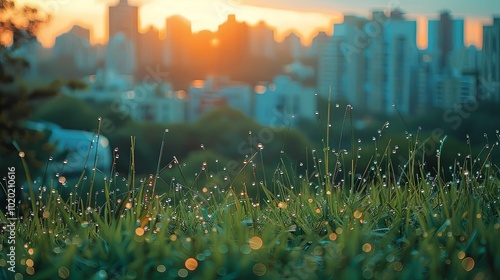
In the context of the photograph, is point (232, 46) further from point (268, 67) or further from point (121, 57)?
point (121, 57)

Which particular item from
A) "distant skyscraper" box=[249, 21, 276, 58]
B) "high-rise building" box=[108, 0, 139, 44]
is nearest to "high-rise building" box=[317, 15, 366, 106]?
"distant skyscraper" box=[249, 21, 276, 58]

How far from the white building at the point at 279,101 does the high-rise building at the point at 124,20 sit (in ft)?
9.23

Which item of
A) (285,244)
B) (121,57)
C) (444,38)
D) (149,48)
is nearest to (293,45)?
(149,48)

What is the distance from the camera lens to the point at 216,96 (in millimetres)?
14719

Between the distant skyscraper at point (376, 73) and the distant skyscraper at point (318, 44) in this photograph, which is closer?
the distant skyscraper at point (376, 73)

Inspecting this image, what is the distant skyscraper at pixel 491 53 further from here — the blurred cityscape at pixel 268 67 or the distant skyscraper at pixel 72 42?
the distant skyscraper at pixel 72 42

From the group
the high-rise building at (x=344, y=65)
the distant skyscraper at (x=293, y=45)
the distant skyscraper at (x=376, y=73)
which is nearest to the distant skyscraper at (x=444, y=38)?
the distant skyscraper at (x=376, y=73)

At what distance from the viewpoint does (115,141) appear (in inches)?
527

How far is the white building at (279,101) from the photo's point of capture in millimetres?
13797

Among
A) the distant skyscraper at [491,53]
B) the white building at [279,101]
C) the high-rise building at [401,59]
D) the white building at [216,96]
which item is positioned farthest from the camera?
the white building at [216,96]

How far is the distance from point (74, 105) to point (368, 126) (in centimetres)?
640

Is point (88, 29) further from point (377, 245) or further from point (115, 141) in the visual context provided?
point (377, 245)

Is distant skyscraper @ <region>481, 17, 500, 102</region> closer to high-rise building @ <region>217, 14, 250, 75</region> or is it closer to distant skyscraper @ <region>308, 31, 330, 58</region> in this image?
distant skyscraper @ <region>308, 31, 330, 58</region>

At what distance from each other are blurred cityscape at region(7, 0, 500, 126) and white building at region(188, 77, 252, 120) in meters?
0.02
